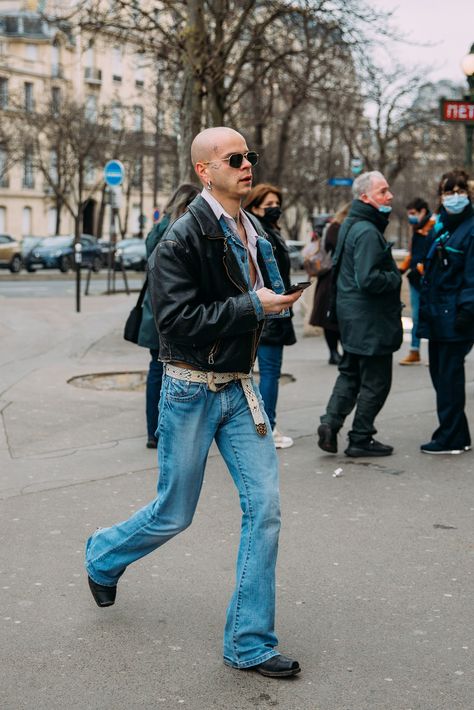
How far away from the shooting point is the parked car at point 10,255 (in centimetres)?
4112

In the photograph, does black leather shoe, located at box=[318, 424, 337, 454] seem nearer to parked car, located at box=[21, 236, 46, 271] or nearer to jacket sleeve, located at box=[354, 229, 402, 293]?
jacket sleeve, located at box=[354, 229, 402, 293]

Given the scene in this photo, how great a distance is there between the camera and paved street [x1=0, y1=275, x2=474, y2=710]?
3.80m

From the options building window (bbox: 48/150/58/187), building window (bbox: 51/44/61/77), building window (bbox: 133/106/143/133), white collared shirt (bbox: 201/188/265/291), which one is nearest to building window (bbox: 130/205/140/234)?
building window (bbox: 48/150/58/187)

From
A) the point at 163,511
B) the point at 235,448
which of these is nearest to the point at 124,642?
the point at 163,511

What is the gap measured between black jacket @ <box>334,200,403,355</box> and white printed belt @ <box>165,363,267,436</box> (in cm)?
330

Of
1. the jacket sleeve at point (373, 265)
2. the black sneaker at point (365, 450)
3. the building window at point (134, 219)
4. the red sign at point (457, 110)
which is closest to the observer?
the jacket sleeve at point (373, 265)

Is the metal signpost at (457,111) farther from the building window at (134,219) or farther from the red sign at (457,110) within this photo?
the building window at (134,219)

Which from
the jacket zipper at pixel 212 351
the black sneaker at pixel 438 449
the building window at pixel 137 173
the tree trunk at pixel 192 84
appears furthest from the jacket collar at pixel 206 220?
the building window at pixel 137 173

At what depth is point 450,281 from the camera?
295 inches

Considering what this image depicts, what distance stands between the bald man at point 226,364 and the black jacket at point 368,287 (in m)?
3.21

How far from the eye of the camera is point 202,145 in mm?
3971

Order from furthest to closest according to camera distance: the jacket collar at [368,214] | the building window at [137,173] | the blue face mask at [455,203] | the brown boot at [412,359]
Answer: the building window at [137,173], the brown boot at [412,359], the blue face mask at [455,203], the jacket collar at [368,214]

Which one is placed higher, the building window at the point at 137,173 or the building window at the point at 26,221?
the building window at the point at 137,173

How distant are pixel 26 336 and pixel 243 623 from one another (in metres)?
11.9
